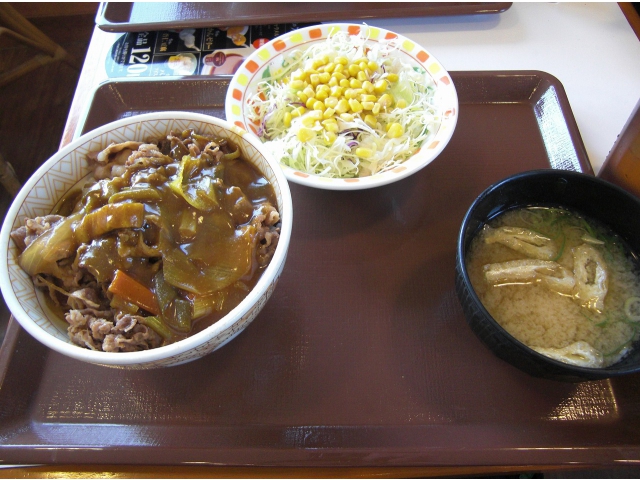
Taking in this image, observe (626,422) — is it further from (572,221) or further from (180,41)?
(180,41)

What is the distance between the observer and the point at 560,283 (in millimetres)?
1315

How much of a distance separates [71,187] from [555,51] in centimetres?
234

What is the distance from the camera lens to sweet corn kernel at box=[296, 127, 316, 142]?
67.2 inches

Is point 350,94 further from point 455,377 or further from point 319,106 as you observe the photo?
point 455,377

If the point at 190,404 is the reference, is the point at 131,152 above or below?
above

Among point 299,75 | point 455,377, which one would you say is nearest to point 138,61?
point 299,75

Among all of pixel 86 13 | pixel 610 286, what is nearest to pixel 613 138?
pixel 610 286

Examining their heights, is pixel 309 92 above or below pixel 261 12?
below

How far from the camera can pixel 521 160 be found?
1749 millimetres

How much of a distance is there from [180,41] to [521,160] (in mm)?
1863

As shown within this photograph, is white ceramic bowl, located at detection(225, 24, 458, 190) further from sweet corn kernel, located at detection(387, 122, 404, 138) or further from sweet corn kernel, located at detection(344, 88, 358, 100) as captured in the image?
sweet corn kernel, located at detection(344, 88, 358, 100)

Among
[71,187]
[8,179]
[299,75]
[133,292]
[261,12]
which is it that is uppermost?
[261,12]

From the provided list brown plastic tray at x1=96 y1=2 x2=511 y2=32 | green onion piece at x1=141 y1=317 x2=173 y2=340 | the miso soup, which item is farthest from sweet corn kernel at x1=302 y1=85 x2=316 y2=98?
green onion piece at x1=141 y1=317 x2=173 y2=340

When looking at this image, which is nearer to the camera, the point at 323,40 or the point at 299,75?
the point at 299,75
